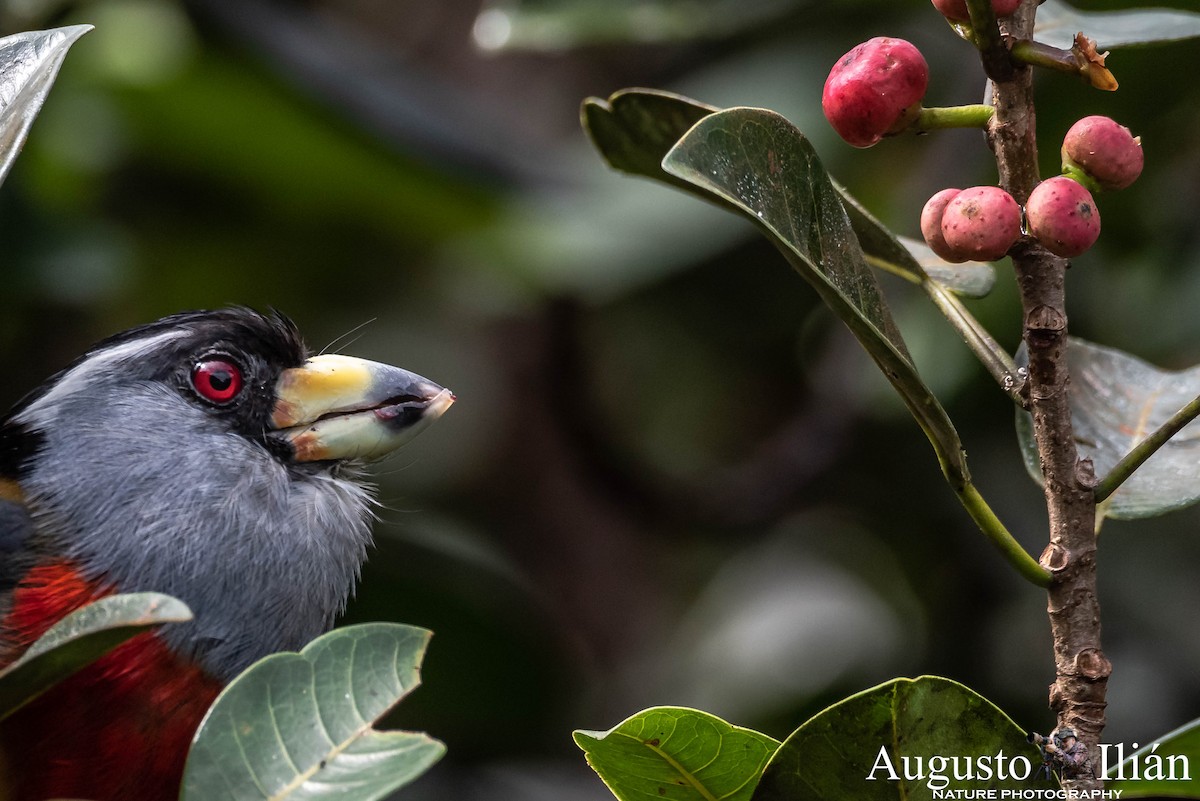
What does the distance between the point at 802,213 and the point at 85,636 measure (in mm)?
896

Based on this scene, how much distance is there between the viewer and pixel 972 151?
4.12 m

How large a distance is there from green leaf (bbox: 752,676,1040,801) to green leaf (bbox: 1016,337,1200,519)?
18.9 inches

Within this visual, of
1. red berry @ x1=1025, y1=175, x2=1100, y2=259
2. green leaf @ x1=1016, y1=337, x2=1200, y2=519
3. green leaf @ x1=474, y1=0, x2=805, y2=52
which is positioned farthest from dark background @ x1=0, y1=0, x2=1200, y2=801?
red berry @ x1=1025, y1=175, x2=1100, y2=259

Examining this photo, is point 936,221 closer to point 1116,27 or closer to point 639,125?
point 639,125

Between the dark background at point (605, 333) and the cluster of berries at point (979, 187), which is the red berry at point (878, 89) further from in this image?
the dark background at point (605, 333)

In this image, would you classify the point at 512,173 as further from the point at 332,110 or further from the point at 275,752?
the point at 275,752

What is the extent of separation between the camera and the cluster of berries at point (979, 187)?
1.39 metres

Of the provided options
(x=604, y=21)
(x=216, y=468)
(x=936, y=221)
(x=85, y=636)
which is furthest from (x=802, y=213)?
(x=604, y=21)

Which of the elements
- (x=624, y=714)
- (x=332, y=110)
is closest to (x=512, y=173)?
(x=332, y=110)

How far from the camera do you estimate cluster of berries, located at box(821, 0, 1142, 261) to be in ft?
4.55

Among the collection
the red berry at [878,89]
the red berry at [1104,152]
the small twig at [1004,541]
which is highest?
the red berry at [878,89]

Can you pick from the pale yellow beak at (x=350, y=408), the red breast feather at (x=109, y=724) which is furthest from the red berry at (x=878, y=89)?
the red breast feather at (x=109, y=724)

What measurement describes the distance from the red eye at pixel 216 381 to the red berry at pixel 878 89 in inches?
64.2

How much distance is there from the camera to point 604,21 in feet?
12.3
